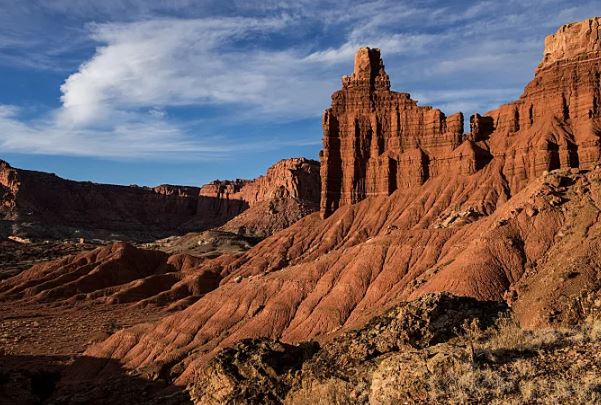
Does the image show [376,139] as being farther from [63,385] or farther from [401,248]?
[63,385]

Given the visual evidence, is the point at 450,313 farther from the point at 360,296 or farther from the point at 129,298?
the point at 129,298

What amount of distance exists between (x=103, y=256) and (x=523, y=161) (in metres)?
75.3

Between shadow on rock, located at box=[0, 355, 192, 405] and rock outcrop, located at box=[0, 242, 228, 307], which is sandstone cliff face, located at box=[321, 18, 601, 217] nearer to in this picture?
rock outcrop, located at box=[0, 242, 228, 307]

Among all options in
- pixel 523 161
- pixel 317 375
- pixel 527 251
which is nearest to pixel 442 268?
pixel 527 251

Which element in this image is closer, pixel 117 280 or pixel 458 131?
pixel 458 131

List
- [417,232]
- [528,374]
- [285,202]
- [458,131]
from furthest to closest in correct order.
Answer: [285,202]
[458,131]
[417,232]
[528,374]

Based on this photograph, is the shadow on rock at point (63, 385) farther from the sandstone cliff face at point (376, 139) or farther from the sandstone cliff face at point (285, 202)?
the sandstone cliff face at point (285, 202)

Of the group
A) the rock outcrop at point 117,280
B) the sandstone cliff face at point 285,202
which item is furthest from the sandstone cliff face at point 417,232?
the sandstone cliff face at point 285,202

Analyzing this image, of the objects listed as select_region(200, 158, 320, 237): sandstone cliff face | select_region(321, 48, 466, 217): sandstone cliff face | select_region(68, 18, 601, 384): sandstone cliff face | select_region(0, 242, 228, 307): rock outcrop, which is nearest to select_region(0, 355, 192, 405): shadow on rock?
select_region(68, 18, 601, 384): sandstone cliff face

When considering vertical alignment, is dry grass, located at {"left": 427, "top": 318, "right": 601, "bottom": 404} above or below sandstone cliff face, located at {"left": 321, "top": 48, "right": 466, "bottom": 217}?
below

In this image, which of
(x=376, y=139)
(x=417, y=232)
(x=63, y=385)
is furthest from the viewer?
(x=376, y=139)

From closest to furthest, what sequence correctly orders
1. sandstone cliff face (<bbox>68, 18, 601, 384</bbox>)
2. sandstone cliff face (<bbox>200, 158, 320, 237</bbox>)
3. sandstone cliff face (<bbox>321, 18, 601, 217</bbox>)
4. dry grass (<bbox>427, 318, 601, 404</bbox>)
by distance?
1. dry grass (<bbox>427, 318, 601, 404</bbox>)
2. sandstone cliff face (<bbox>68, 18, 601, 384</bbox>)
3. sandstone cliff face (<bbox>321, 18, 601, 217</bbox>)
4. sandstone cliff face (<bbox>200, 158, 320, 237</bbox>)

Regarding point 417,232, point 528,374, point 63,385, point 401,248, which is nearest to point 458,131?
point 417,232

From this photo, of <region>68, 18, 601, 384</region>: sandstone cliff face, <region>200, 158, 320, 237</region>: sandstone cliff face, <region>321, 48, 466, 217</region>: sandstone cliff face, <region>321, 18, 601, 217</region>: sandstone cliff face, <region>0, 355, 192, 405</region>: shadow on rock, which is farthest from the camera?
<region>200, 158, 320, 237</region>: sandstone cliff face
